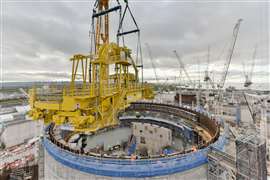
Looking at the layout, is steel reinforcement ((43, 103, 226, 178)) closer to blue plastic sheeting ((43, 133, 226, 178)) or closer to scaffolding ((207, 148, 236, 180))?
blue plastic sheeting ((43, 133, 226, 178))

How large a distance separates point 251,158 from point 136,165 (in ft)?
22.5

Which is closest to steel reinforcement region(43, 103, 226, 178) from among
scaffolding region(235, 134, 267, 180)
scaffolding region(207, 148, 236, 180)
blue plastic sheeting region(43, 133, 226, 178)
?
blue plastic sheeting region(43, 133, 226, 178)

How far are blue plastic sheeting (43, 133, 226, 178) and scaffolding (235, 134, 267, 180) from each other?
8.97ft

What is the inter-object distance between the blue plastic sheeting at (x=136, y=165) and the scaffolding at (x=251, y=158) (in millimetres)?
2735

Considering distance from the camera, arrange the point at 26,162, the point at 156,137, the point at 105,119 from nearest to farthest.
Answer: the point at 105,119 < the point at 26,162 < the point at 156,137

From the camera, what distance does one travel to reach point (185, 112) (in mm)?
25625

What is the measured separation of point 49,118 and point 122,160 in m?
6.54

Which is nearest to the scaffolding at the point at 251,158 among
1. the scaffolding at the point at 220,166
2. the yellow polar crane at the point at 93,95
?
the scaffolding at the point at 220,166

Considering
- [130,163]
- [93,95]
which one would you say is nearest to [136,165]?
[130,163]

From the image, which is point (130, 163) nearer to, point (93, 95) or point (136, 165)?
point (136, 165)

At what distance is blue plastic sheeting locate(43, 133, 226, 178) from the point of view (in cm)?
1023

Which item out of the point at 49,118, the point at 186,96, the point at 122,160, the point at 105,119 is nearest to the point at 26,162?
the point at 49,118

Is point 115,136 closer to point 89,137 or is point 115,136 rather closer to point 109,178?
point 89,137

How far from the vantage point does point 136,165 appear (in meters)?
10.4
